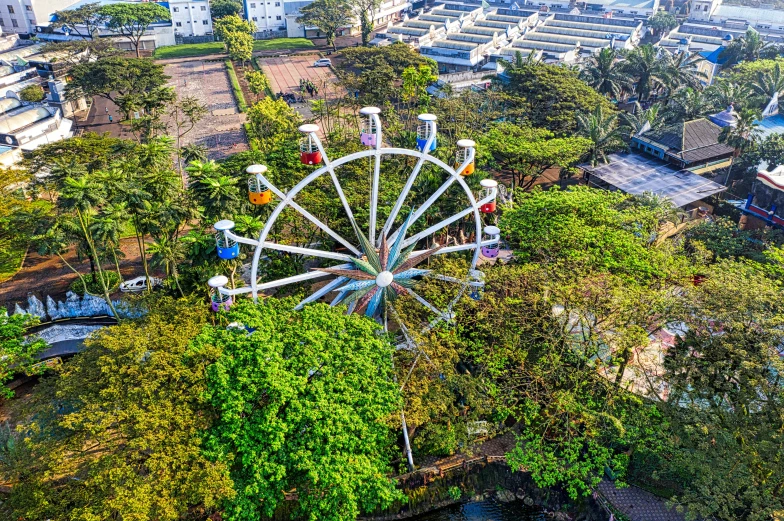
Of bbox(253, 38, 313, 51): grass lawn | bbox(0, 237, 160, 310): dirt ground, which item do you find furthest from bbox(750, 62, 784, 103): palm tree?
bbox(253, 38, 313, 51): grass lawn

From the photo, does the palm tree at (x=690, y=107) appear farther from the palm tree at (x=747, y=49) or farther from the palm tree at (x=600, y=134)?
the palm tree at (x=747, y=49)

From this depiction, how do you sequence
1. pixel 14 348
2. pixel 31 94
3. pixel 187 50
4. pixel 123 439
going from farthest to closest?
pixel 187 50
pixel 31 94
pixel 14 348
pixel 123 439

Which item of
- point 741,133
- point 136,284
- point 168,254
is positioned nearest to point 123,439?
point 168,254

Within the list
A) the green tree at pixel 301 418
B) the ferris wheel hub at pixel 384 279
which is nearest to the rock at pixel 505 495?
the green tree at pixel 301 418

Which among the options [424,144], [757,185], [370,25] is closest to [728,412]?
[424,144]

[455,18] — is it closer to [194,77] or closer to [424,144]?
[194,77]

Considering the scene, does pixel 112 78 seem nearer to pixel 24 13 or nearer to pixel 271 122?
pixel 271 122
